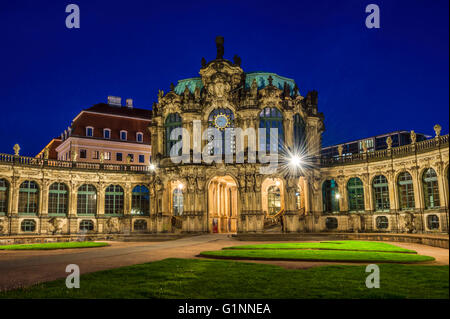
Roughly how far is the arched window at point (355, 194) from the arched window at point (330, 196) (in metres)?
1.88

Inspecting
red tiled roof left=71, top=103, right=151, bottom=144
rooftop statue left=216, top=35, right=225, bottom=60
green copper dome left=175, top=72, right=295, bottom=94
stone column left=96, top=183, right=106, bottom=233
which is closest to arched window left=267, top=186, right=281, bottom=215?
green copper dome left=175, top=72, right=295, bottom=94

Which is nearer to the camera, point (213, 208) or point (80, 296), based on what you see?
point (80, 296)

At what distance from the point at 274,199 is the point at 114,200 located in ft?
74.5

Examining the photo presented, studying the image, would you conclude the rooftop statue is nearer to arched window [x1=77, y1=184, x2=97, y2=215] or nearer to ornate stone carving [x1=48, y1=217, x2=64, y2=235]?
arched window [x1=77, y1=184, x2=97, y2=215]

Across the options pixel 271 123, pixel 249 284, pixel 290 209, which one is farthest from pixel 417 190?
pixel 249 284

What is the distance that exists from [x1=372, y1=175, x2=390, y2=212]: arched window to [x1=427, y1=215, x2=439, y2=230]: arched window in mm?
6160

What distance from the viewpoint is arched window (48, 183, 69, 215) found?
53.0m

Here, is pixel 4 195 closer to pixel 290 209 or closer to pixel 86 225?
pixel 86 225

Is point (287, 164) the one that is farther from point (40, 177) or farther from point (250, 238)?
point (40, 177)

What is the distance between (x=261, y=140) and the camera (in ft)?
178

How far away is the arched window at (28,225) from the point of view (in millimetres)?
A: 50125

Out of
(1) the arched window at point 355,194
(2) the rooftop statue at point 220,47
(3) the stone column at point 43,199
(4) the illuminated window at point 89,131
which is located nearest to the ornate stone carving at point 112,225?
(3) the stone column at point 43,199
